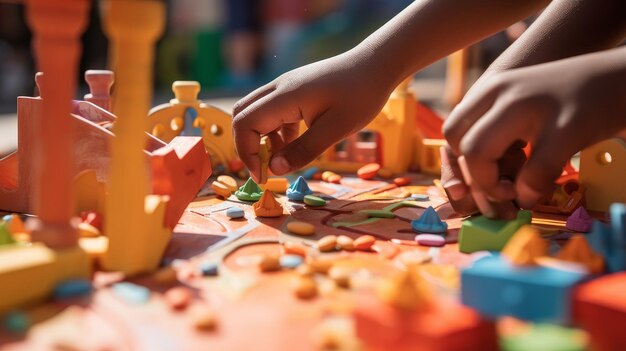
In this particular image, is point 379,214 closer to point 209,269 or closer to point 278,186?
point 278,186

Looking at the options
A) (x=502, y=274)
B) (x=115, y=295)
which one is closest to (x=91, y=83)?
(x=115, y=295)

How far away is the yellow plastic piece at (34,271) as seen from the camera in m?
0.64

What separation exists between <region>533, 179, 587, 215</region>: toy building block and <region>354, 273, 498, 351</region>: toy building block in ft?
2.09

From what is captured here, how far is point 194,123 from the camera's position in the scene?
4.78ft

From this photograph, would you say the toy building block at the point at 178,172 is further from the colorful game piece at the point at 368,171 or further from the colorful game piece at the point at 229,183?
the colorful game piece at the point at 368,171

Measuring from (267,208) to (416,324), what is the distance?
21.9 inches

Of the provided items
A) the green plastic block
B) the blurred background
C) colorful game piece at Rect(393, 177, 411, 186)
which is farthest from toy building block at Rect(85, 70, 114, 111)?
the blurred background

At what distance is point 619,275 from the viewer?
0.67 m

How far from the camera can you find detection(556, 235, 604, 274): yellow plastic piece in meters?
0.71

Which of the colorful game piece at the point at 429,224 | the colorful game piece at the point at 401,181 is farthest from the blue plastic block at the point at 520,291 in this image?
the colorful game piece at the point at 401,181

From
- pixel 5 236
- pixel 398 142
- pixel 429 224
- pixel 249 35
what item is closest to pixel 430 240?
pixel 429 224

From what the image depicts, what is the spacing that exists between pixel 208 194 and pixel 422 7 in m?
0.51

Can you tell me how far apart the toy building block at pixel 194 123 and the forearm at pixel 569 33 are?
62 cm

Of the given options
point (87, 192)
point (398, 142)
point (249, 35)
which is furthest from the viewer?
point (249, 35)
